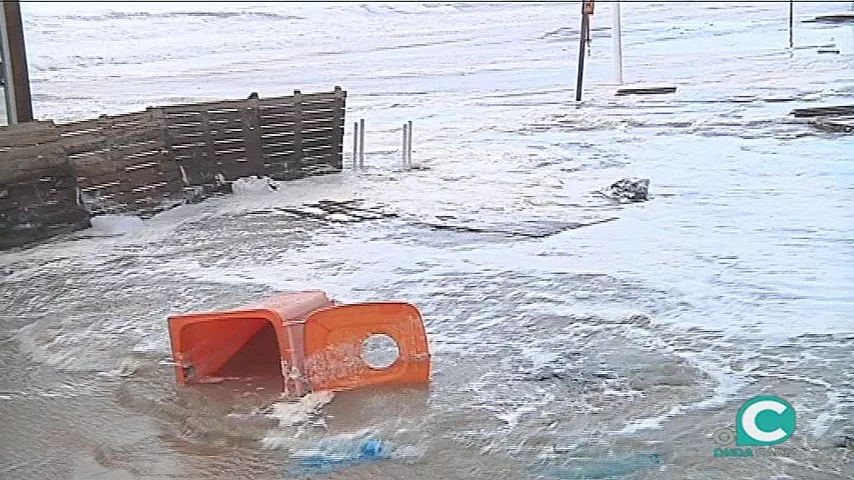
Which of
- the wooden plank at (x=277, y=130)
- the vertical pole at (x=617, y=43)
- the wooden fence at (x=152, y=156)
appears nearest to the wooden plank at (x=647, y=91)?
the vertical pole at (x=617, y=43)

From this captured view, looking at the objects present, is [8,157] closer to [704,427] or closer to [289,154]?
[289,154]

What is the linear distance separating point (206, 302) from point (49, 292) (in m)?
1.20

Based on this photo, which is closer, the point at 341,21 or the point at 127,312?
the point at 127,312

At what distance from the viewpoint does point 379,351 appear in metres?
5.73

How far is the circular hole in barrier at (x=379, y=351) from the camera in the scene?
5.40 metres

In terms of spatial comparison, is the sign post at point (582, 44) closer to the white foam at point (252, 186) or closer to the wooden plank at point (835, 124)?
the wooden plank at point (835, 124)

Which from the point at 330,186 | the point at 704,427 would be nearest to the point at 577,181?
the point at 330,186

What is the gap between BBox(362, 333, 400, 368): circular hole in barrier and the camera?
17.7ft

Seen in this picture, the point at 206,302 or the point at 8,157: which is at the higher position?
the point at 8,157

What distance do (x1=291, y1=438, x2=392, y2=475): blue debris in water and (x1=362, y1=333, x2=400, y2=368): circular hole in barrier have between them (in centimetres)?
79

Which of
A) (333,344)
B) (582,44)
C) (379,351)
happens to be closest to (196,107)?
(379,351)

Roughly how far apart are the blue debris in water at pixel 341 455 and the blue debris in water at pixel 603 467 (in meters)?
0.70

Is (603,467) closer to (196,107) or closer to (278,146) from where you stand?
(196,107)

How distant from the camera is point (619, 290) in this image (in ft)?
22.4
